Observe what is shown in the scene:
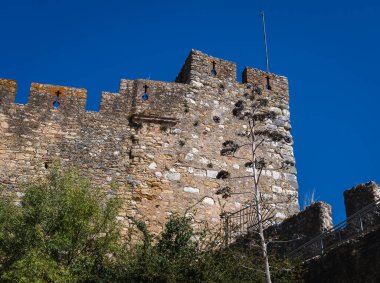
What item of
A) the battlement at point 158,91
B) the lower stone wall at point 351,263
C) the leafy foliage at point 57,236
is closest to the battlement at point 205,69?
the battlement at point 158,91

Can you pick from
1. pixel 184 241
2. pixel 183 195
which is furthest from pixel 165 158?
pixel 184 241

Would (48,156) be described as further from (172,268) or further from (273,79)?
(273,79)

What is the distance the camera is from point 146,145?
14.7m

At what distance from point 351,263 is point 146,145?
6601 mm

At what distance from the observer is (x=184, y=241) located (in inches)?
457

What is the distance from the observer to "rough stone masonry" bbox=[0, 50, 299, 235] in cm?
1388

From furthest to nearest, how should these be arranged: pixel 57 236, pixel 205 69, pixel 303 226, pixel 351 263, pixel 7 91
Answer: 1. pixel 205 69
2. pixel 7 91
3. pixel 303 226
4. pixel 57 236
5. pixel 351 263

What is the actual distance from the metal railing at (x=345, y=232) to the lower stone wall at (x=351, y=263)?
192 millimetres

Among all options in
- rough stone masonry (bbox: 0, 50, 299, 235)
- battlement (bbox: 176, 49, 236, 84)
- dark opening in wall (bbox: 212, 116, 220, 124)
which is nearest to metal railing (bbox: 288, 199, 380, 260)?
rough stone masonry (bbox: 0, 50, 299, 235)

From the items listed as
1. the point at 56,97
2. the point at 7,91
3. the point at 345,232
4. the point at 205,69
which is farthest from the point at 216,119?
the point at 345,232

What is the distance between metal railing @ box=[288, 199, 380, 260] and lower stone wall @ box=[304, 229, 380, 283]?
0.63 ft

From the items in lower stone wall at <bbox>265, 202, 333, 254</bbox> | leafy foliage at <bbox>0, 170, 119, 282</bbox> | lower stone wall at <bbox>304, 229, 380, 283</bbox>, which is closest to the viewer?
lower stone wall at <bbox>304, 229, 380, 283</bbox>

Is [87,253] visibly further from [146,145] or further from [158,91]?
[158,91]

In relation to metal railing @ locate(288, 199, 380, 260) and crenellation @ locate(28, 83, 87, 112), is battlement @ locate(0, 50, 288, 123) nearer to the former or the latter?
crenellation @ locate(28, 83, 87, 112)
